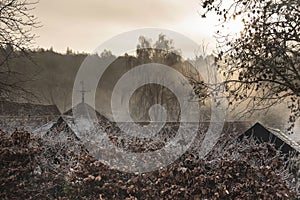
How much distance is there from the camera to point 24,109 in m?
11.8

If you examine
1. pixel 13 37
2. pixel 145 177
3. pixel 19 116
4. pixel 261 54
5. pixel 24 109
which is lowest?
pixel 145 177

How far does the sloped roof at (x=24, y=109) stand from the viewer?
9.76m

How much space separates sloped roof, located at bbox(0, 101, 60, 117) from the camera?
9.76 meters

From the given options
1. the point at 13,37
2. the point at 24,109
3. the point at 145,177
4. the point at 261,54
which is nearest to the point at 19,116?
the point at 24,109

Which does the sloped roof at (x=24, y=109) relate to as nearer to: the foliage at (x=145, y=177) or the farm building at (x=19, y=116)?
the farm building at (x=19, y=116)

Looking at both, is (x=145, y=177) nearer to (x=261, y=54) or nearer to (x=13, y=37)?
(x=261, y=54)

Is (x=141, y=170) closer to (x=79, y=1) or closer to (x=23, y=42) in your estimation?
(x=79, y=1)

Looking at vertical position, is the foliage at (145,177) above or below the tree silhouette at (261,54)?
below

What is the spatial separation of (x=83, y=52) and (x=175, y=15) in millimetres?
2296

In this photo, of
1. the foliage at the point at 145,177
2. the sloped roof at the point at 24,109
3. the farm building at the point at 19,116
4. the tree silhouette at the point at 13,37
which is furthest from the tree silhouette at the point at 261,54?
the sloped roof at the point at 24,109

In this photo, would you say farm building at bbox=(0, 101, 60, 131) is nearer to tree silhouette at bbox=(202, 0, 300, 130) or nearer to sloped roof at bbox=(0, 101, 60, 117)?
sloped roof at bbox=(0, 101, 60, 117)

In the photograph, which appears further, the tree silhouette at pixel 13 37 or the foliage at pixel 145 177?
the tree silhouette at pixel 13 37

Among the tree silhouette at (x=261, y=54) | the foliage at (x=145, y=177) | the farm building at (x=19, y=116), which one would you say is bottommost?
the foliage at (x=145, y=177)

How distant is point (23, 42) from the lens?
8930 millimetres
